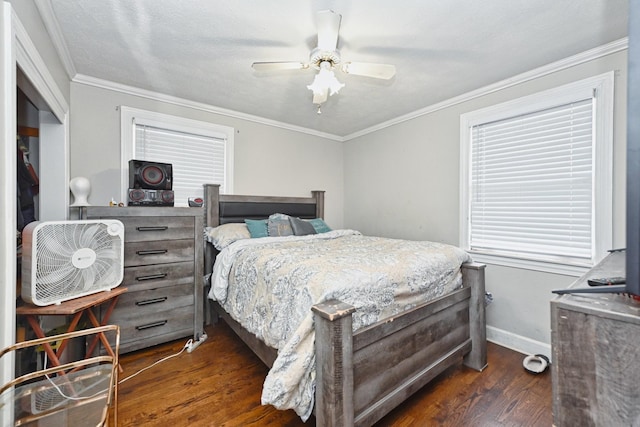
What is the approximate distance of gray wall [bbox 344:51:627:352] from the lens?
2.07 metres

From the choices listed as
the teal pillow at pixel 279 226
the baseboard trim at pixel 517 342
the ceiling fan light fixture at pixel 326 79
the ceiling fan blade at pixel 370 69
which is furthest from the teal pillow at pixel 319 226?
the baseboard trim at pixel 517 342

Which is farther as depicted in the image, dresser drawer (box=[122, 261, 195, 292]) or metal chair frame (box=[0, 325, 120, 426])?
dresser drawer (box=[122, 261, 195, 292])

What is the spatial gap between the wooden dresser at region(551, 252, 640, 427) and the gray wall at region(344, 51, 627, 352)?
1929mm

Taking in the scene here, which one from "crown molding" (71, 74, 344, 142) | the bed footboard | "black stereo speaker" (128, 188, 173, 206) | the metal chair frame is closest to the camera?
the metal chair frame

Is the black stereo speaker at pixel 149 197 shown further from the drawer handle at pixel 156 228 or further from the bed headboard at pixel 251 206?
the bed headboard at pixel 251 206

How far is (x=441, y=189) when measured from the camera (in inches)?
120

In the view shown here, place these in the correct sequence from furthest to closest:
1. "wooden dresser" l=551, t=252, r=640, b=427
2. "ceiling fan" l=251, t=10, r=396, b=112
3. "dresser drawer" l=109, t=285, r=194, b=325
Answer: "dresser drawer" l=109, t=285, r=194, b=325 < "ceiling fan" l=251, t=10, r=396, b=112 < "wooden dresser" l=551, t=252, r=640, b=427

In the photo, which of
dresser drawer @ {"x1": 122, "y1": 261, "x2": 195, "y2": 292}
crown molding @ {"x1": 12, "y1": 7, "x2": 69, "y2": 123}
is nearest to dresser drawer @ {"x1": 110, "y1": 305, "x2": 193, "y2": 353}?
dresser drawer @ {"x1": 122, "y1": 261, "x2": 195, "y2": 292}

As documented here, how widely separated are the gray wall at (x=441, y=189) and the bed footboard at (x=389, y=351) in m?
0.64

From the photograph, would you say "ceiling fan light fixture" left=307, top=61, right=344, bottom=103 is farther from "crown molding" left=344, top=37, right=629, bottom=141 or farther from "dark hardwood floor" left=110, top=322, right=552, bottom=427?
"dark hardwood floor" left=110, top=322, right=552, bottom=427

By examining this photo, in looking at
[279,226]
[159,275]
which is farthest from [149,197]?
[279,226]

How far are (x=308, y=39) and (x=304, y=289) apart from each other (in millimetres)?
1695

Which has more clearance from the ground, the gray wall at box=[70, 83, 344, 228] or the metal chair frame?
the gray wall at box=[70, 83, 344, 228]

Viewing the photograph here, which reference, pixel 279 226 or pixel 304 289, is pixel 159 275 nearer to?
pixel 279 226
